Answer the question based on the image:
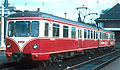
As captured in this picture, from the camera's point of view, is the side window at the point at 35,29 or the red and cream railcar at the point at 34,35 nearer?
the red and cream railcar at the point at 34,35

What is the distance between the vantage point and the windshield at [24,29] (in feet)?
39.0

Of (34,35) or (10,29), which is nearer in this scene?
(34,35)

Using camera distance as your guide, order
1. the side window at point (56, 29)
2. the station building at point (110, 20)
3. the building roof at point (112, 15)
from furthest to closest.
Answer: the building roof at point (112, 15) < the station building at point (110, 20) < the side window at point (56, 29)

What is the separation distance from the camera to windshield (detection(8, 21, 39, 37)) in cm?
1190

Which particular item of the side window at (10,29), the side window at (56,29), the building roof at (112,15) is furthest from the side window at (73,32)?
the building roof at (112,15)

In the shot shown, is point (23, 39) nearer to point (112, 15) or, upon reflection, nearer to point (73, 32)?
point (73, 32)

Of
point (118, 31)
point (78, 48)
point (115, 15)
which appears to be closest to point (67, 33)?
point (78, 48)

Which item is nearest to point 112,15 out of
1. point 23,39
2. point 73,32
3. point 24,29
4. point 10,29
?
point 73,32

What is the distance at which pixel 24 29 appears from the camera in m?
12.0

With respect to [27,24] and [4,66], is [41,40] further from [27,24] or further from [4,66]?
[4,66]

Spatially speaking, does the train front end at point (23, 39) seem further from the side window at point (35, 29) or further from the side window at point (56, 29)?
the side window at point (56, 29)

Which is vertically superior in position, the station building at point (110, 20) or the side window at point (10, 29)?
the station building at point (110, 20)

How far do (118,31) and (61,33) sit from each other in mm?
40662

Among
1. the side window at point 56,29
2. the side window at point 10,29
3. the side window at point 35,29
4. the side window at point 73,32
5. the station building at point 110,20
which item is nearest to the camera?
the side window at point 35,29
